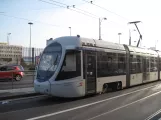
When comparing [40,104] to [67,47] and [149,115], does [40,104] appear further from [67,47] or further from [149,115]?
[149,115]

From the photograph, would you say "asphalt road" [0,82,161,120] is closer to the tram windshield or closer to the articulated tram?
the articulated tram

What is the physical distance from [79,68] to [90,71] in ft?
3.28

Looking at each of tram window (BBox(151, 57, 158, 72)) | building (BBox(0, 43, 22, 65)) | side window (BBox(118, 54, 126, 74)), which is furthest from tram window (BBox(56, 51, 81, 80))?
building (BBox(0, 43, 22, 65))

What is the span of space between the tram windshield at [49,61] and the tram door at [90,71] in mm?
1543

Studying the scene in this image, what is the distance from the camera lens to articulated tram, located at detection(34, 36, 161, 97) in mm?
13800

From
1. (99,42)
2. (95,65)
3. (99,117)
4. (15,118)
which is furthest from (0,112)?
(99,42)

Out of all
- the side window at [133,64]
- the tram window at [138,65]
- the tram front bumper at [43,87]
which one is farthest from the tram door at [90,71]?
the tram window at [138,65]

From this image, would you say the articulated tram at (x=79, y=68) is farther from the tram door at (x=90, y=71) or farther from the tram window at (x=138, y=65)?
the tram window at (x=138, y=65)

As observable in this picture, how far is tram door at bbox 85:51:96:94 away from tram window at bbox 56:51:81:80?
0.69 metres

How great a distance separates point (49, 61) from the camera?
1450 centimetres

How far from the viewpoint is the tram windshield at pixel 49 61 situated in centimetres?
1405

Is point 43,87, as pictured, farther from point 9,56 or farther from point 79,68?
point 9,56

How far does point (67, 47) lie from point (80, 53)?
28.5 inches

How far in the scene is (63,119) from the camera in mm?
9562
